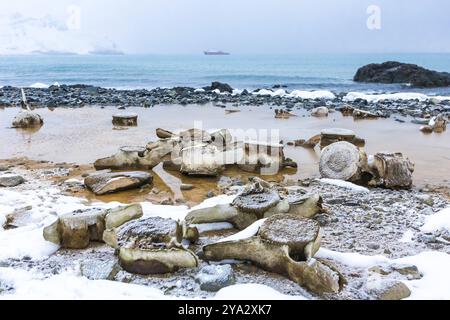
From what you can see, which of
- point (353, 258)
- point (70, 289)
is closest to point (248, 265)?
point (353, 258)

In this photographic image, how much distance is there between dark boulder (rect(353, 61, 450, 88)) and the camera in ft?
81.7

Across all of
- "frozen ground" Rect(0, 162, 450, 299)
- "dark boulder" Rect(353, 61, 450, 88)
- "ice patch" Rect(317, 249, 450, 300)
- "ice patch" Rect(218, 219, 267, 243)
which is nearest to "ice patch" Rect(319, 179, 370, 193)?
"frozen ground" Rect(0, 162, 450, 299)

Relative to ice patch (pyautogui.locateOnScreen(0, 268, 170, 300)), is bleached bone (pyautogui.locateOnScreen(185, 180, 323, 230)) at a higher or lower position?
higher

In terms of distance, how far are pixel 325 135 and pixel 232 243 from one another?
4725mm

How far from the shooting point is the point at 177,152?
6410 millimetres

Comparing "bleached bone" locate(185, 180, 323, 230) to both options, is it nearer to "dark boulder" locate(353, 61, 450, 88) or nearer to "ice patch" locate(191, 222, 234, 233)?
"ice patch" locate(191, 222, 234, 233)

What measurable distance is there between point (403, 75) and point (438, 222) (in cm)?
2637

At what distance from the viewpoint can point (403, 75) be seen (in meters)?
27.8

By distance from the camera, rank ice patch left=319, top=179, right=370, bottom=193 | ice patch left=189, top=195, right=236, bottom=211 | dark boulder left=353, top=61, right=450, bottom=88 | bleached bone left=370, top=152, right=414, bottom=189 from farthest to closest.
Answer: dark boulder left=353, top=61, right=450, bottom=88
bleached bone left=370, top=152, right=414, bottom=189
ice patch left=319, top=179, right=370, bottom=193
ice patch left=189, top=195, right=236, bottom=211

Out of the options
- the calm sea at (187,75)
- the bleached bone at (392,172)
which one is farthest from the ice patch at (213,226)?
the calm sea at (187,75)

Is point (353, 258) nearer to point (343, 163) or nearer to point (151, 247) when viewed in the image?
point (151, 247)

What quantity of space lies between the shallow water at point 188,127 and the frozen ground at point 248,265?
1.31 m
